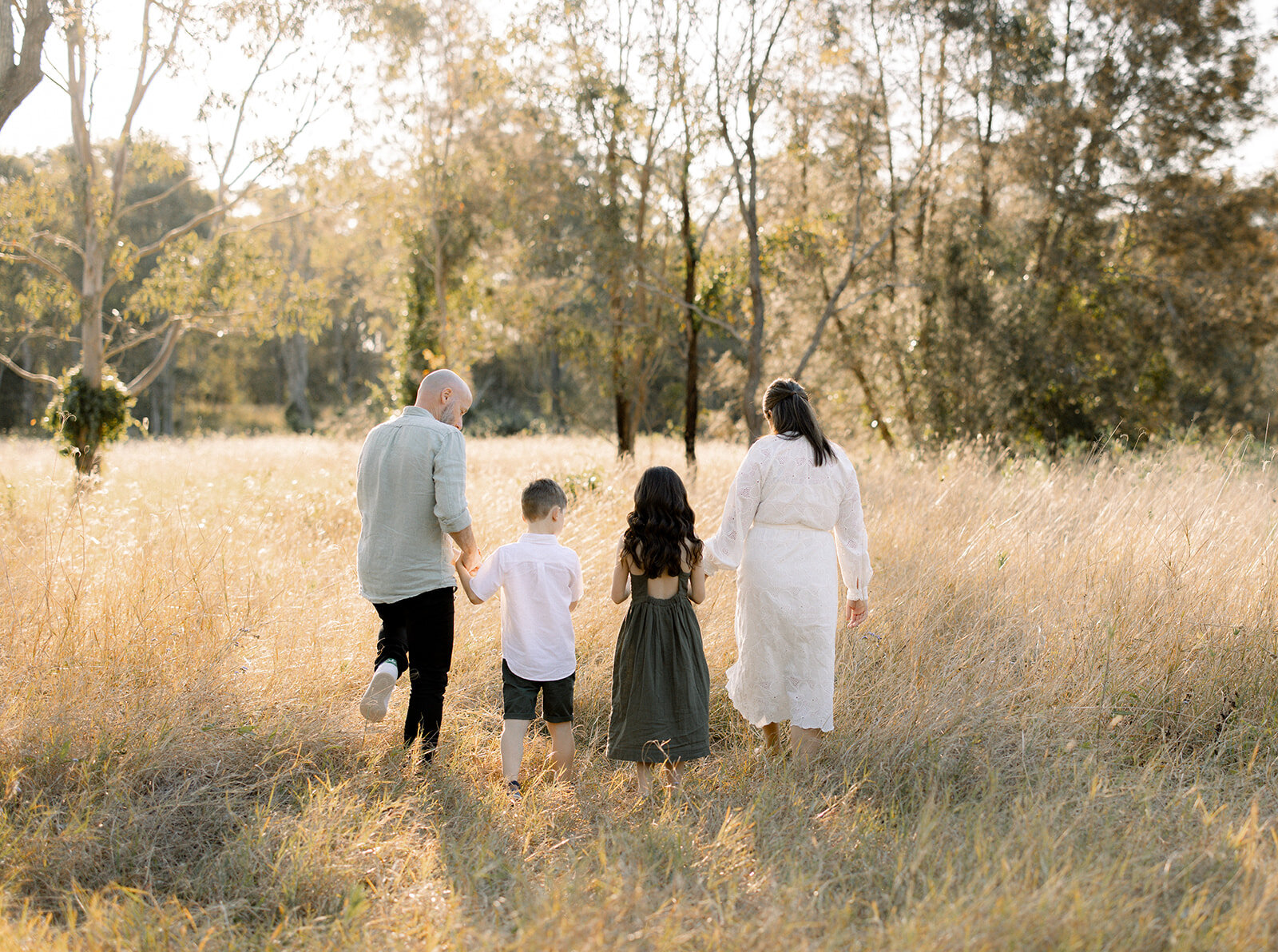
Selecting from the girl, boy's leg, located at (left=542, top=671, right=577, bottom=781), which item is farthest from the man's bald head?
boy's leg, located at (left=542, top=671, right=577, bottom=781)

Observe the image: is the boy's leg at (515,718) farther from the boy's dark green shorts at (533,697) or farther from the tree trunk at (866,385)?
the tree trunk at (866,385)

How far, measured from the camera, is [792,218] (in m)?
13.3

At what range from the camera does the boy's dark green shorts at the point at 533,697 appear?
3.59m

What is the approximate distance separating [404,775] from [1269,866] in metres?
3.12

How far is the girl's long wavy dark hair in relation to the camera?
3525 millimetres

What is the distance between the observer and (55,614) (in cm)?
424

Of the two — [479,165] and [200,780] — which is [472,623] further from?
[479,165]

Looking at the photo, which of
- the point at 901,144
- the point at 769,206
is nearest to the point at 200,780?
the point at 769,206

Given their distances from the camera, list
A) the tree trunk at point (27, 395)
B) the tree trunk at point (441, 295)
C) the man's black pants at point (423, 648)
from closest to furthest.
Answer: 1. the man's black pants at point (423, 648)
2. the tree trunk at point (441, 295)
3. the tree trunk at point (27, 395)

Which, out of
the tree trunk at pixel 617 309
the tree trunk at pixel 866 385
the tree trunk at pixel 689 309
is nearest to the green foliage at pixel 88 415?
the tree trunk at pixel 617 309

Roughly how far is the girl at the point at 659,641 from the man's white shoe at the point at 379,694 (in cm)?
94

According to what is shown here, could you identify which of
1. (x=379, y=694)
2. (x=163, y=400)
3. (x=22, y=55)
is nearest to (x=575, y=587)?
(x=379, y=694)

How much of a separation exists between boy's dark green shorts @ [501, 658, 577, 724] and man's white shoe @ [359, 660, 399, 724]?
47 centimetres

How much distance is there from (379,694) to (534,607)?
714 mm
